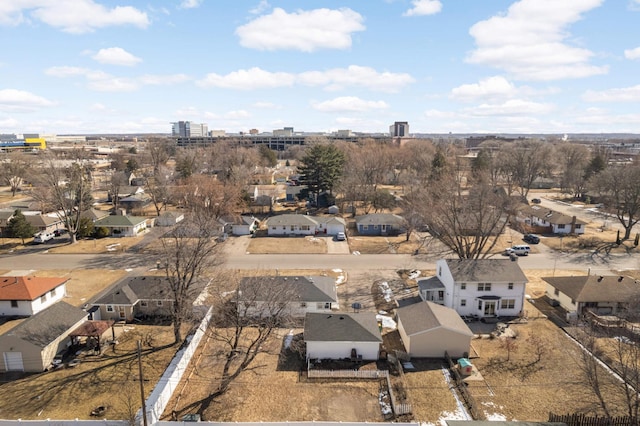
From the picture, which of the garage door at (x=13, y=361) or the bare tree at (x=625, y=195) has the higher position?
the bare tree at (x=625, y=195)

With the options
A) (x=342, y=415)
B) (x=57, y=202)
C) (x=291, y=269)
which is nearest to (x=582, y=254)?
(x=291, y=269)

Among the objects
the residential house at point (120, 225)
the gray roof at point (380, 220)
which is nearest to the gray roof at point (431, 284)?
the gray roof at point (380, 220)

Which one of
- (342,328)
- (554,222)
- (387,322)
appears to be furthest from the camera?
(554,222)

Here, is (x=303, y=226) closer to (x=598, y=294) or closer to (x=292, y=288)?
(x=292, y=288)

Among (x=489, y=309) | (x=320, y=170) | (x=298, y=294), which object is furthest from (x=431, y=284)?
(x=320, y=170)

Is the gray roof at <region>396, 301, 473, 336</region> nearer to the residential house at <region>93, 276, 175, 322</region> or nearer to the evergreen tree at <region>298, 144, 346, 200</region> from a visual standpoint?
the residential house at <region>93, 276, 175, 322</region>

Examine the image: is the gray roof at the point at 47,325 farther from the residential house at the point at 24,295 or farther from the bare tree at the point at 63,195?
the bare tree at the point at 63,195

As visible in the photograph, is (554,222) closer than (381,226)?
Yes
